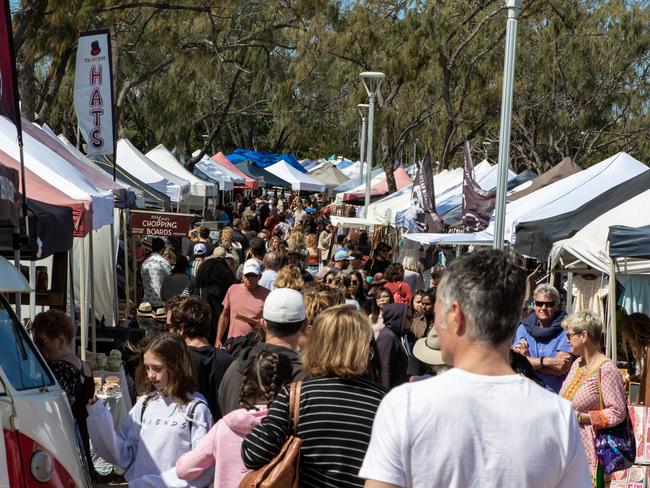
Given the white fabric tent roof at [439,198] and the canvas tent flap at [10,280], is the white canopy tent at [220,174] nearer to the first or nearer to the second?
the white fabric tent roof at [439,198]

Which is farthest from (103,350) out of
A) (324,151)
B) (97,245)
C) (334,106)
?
(324,151)

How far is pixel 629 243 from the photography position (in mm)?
8977

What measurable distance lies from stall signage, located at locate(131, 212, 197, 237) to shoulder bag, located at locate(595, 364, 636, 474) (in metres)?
11.0

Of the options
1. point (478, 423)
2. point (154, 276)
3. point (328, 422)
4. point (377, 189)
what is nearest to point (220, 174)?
point (377, 189)

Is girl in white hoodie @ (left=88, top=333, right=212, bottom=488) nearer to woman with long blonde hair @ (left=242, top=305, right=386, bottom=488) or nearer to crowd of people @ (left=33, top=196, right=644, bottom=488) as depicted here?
crowd of people @ (left=33, top=196, right=644, bottom=488)

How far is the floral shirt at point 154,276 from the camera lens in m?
15.6

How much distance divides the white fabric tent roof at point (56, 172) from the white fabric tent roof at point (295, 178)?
113 ft

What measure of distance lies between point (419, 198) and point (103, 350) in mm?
9715

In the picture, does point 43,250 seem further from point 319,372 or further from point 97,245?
point 97,245

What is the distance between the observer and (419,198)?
20.6 meters

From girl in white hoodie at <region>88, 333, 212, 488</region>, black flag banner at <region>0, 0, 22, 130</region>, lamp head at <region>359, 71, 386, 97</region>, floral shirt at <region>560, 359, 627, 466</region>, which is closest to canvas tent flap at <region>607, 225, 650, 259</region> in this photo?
floral shirt at <region>560, 359, 627, 466</region>

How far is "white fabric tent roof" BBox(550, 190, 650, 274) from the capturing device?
9984 mm

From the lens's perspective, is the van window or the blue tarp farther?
the blue tarp

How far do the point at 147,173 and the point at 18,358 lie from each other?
19709 millimetres
